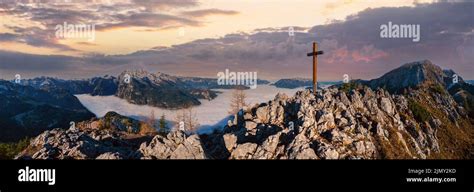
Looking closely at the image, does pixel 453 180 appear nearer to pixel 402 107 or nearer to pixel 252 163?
pixel 252 163

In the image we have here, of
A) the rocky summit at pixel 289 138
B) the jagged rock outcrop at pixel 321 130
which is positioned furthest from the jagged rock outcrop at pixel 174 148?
the jagged rock outcrop at pixel 321 130

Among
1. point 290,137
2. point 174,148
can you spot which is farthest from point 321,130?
point 174,148

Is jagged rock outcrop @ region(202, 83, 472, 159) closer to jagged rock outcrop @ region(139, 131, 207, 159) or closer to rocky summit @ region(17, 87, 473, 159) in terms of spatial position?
rocky summit @ region(17, 87, 473, 159)

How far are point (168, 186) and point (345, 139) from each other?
33.6 m

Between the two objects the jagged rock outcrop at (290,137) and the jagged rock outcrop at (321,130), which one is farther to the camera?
the jagged rock outcrop at (321,130)

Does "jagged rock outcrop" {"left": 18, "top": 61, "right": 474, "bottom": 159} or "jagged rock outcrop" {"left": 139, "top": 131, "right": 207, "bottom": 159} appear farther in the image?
"jagged rock outcrop" {"left": 18, "top": 61, "right": 474, "bottom": 159}

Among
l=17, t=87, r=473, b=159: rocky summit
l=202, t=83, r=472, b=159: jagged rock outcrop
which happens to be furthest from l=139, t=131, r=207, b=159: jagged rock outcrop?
l=202, t=83, r=472, b=159: jagged rock outcrop

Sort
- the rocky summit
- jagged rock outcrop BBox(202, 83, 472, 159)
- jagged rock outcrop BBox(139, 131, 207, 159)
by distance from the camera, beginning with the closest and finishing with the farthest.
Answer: jagged rock outcrop BBox(139, 131, 207, 159) < the rocky summit < jagged rock outcrop BBox(202, 83, 472, 159)

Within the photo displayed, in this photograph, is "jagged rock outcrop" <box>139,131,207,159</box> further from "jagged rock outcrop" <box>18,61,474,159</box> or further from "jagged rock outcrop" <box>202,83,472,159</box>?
"jagged rock outcrop" <box>202,83,472,159</box>

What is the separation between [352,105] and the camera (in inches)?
2950

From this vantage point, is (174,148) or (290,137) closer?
(174,148)

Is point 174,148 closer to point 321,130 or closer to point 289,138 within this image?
point 289,138

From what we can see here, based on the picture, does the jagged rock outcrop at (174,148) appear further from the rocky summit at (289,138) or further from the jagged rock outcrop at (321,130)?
the jagged rock outcrop at (321,130)

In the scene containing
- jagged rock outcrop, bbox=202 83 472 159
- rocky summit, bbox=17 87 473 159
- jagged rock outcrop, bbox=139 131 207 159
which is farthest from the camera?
jagged rock outcrop, bbox=202 83 472 159
